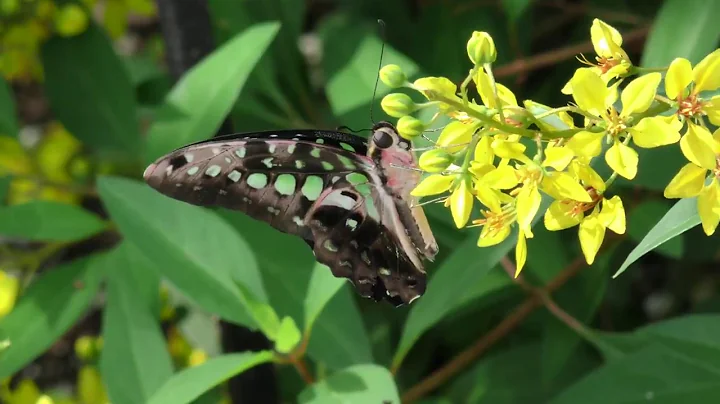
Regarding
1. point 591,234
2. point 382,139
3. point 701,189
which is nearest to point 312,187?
point 382,139

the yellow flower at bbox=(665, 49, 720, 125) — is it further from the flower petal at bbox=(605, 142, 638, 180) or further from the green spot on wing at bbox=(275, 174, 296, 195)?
the green spot on wing at bbox=(275, 174, 296, 195)

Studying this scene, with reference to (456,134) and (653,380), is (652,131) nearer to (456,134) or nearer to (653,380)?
(456,134)

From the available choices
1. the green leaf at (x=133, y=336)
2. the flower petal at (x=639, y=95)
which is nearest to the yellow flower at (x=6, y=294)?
→ the green leaf at (x=133, y=336)

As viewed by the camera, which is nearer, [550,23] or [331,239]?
[331,239]

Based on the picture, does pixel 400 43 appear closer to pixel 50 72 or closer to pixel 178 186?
pixel 50 72

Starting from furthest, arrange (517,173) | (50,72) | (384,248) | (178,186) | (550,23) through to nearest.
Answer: (550,23) < (50,72) < (384,248) < (178,186) < (517,173)

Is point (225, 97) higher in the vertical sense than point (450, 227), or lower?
higher

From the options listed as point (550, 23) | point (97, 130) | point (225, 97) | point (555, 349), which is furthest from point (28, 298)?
point (550, 23)

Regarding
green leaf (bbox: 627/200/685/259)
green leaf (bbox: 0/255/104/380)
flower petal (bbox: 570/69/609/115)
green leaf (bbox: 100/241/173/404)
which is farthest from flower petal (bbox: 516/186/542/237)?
green leaf (bbox: 0/255/104/380)
